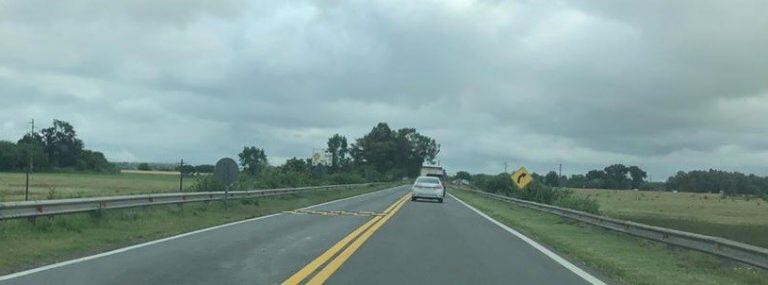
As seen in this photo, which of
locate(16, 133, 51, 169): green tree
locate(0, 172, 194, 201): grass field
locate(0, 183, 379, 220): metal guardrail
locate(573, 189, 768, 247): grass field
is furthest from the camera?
locate(16, 133, 51, 169): green tree

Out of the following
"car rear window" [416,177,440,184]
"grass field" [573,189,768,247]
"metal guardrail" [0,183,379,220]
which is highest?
"car rear window" [416,177,440,184]

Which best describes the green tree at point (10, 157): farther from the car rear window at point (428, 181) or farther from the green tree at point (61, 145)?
the car rear window at point (428, 181)

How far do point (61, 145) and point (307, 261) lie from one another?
133857 millimetres

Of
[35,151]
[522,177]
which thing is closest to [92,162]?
[35,151]

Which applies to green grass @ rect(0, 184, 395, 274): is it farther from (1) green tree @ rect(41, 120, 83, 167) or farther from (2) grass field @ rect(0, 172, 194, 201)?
(1) green tree @ rect(41, 120, 83, 167)

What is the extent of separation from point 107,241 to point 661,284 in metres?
10.8

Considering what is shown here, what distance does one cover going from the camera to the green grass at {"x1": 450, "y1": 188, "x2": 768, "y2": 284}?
486 inches

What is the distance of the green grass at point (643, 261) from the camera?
40.5 feet

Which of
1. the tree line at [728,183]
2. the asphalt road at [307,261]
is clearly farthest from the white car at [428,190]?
A: the tree line at [728,183]

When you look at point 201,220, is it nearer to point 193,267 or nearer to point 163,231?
point 163,231

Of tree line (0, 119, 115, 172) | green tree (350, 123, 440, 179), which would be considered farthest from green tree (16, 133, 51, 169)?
green tree (350, 123, 440, 179)

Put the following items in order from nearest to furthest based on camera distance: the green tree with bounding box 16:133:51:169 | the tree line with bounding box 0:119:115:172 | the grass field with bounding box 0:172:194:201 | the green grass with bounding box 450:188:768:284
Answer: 1. the green grass with bounding box 450:188:768:284
2. the grass field with bounding box 0:172:194:201
3. the green tree with bounding box 16:133:51:169
4. the tree line with bounding box 0:119:115:172

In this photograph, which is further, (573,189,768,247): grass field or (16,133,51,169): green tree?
(16,133,51,169): green tree

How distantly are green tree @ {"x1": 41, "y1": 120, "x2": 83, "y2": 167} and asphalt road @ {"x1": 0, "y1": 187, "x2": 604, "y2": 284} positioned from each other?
407 ft
